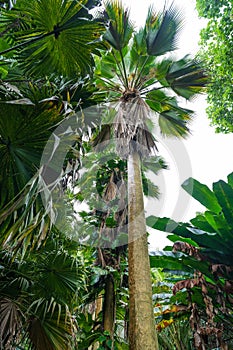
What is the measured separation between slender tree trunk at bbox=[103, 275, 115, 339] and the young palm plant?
4.69 ft

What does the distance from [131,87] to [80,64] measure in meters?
1.66

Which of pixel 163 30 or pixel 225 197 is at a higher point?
pixel 163 30

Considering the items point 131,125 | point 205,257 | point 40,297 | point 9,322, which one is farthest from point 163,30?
point 9,322

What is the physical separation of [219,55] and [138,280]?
575 cm

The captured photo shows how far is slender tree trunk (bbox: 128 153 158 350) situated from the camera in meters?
2.67

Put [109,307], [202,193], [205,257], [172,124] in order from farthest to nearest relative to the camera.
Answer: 1. [172,124]
2. [109,307]
3. [202,193]
4. [205,257]

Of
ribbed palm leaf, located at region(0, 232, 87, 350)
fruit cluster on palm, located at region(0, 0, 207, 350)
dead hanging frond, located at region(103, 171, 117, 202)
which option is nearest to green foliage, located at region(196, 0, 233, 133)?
fruit cluster on palm, located at region(0, 0, 207, 350)

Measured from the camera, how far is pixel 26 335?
3.15 m

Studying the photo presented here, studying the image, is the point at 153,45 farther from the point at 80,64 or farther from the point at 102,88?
the point at 80,64

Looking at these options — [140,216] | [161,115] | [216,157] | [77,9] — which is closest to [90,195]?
[161,115]

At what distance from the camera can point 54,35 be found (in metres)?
2.95

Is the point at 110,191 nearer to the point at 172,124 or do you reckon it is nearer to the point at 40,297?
the point at 172,124

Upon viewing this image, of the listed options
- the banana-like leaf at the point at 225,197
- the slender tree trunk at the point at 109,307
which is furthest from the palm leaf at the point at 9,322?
the banana-like leaf at the point at 225,197

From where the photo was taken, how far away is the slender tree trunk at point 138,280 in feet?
8.76
